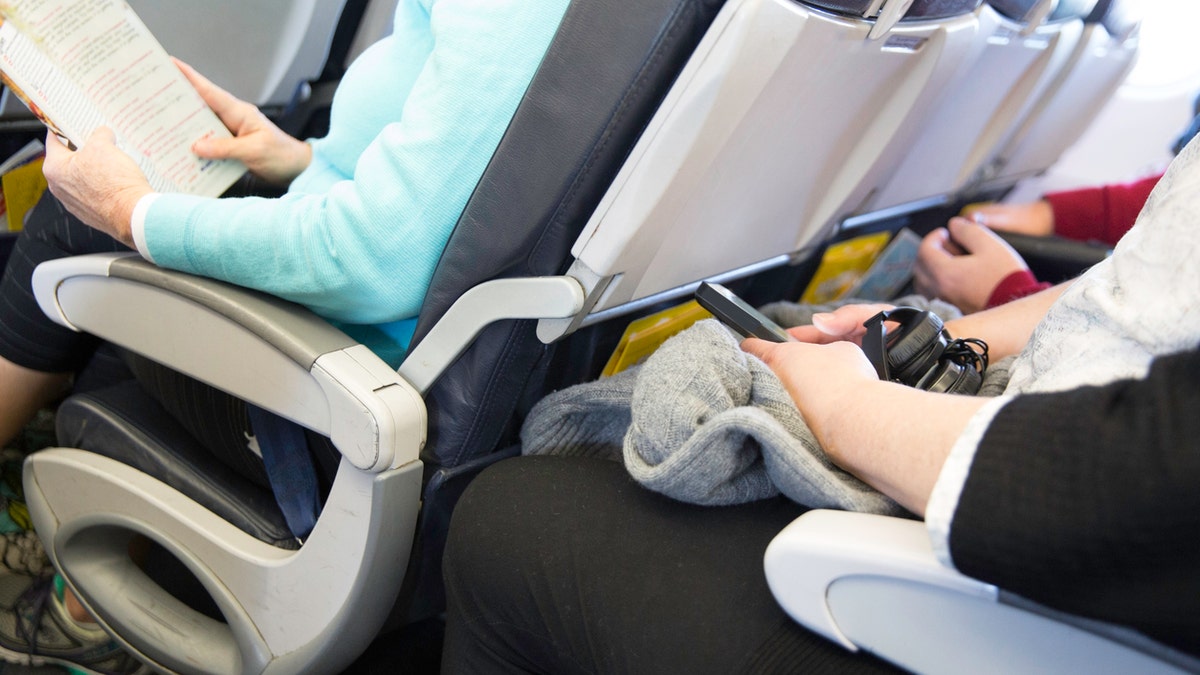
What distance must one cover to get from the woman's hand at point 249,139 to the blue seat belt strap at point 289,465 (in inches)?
14.7

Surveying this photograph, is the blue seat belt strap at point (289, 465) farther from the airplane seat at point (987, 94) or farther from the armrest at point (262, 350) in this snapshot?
the airplane seat at point (987, 94)

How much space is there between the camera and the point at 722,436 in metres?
0.68

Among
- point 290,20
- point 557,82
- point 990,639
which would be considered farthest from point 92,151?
point 990,639

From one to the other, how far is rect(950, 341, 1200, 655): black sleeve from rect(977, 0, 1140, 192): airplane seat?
3.41ft

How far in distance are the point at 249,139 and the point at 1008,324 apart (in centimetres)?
101

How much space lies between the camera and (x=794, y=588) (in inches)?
24.3

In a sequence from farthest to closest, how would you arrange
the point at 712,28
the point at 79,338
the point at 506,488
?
1. the point at 79,338
2. the point at 506,488
3. the point at 712,28

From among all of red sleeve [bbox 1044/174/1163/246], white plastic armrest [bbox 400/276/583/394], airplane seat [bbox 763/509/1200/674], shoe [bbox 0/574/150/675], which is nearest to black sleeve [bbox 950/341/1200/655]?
airplane seat [bbox 763/509/1200/674]

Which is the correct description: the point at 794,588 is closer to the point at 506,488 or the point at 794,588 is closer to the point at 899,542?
the point at 899,542

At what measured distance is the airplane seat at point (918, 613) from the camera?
21.7 inches

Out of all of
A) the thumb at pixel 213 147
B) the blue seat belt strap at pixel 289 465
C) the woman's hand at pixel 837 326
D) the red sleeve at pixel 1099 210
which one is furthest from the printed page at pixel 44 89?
the red sleeve at pixel 1099 210

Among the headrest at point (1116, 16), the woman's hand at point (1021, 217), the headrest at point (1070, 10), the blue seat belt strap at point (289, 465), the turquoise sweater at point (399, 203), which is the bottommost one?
the blue seat belt strap at point (289, 465)

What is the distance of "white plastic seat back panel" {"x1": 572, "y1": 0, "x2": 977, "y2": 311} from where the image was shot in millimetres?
699

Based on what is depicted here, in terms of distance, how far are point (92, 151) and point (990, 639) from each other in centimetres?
97
